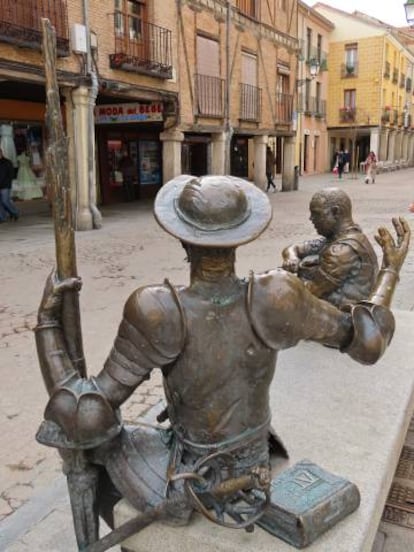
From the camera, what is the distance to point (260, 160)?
20.8 meters

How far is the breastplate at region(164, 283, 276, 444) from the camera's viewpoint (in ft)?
5.54

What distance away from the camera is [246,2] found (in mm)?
18656

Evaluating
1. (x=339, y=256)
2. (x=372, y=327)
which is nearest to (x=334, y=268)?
(x=339, y=256)

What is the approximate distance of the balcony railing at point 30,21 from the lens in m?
9.80

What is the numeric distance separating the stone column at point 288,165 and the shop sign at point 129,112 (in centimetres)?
906

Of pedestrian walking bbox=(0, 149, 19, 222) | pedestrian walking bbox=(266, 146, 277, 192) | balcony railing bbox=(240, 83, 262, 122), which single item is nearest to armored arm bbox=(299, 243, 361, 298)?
pedestrian walking bbox=(0, 149, 19, 222)

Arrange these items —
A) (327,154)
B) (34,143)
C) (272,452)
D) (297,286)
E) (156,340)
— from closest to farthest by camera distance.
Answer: (156,340), (297,286), (272,452), (34,143), (327,154)

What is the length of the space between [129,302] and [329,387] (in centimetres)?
195

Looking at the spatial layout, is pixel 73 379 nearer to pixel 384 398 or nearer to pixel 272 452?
pixel 272 452

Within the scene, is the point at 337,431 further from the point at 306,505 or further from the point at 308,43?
the point at 308,43

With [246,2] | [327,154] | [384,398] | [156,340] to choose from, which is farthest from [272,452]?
[327,154]

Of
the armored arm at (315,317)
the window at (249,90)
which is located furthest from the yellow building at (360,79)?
the armored arm at (315,317)

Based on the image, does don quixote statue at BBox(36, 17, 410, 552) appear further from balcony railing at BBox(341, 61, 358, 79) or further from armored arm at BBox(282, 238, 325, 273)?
balcony railing at BBox(341, 61, 358, 79)

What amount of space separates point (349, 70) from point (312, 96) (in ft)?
16.2
